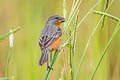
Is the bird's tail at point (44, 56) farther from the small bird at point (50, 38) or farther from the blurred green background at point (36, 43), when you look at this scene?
the blurred green background at point (36, 43)

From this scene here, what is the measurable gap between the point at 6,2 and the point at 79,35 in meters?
1.46

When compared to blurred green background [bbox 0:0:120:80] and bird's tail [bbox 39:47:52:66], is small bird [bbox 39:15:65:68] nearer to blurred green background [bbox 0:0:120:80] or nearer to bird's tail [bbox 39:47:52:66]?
bird's tail [bbox 39:47:52:66]

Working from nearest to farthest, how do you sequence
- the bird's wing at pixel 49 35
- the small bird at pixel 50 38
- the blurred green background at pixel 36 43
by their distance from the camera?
the small bird at pixel 50 38, the bird's wing at pixel 49 35, the blurred green background at pixel 36 43

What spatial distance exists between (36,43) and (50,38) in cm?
79

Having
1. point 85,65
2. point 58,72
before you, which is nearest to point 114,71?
point 85,65

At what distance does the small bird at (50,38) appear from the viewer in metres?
4.44

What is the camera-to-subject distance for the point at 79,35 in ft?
19.5

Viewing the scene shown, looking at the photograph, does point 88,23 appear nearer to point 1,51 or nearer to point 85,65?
point 85,65

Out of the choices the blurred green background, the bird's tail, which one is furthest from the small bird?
the blurred green background

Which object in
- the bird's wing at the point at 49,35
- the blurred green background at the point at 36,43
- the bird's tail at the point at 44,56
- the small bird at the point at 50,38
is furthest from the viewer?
the blurred green background at the point at 36,43

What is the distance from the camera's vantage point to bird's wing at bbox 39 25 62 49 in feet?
15.3

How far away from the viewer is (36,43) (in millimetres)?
5609

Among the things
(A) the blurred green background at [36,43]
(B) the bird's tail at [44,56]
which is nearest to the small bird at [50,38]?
(B) the bird's tail at [44,56]

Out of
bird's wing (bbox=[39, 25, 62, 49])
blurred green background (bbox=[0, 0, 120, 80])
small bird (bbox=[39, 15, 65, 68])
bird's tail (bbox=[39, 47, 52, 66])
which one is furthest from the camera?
blurred green background (bbox=[0, 0, 120, 80])
